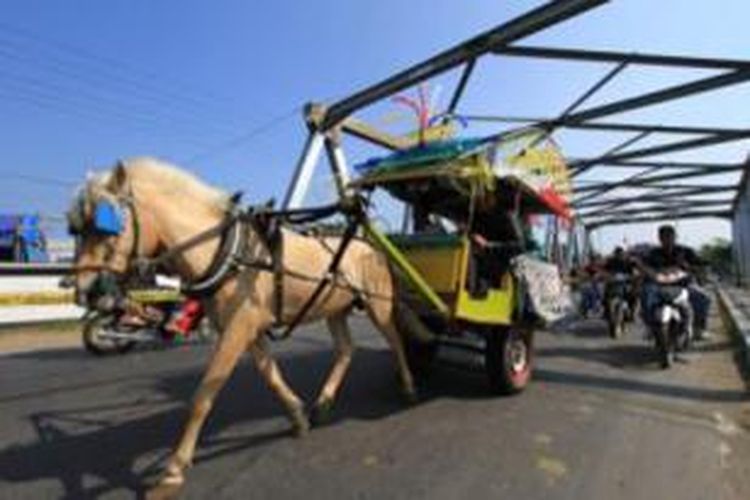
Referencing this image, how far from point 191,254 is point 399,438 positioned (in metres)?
2.25

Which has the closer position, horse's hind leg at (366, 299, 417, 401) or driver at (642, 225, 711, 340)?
horse's hind leg at (366, 299, 417, 401)

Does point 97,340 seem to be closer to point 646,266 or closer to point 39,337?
point 39,337

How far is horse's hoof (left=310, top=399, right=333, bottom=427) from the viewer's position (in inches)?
254

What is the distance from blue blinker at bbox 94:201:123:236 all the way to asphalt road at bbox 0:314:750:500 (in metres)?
1.61

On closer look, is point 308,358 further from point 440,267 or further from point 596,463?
point 596,463

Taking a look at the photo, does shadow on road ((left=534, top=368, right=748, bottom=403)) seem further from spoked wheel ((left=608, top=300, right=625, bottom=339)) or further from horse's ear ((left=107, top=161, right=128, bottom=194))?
horse's ear ((left=107, top=161, right=128, bottom=194))

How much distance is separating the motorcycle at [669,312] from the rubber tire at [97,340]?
26.8 ft

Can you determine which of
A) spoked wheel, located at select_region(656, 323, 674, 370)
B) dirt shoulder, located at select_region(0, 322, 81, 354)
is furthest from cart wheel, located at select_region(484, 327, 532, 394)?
dirt shoulder, located at select_region(0, 322, 81, 354)

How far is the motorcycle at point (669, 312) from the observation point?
33.0ft

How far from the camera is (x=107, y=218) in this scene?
15.2 ft

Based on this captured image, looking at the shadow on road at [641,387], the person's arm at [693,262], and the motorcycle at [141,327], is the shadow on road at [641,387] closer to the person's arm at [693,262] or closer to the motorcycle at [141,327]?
the person's arm at [693,262]

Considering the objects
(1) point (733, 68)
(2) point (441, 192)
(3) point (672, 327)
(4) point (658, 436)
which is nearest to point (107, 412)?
(2) point (441, 192)

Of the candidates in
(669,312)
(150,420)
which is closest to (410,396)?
(150,420)

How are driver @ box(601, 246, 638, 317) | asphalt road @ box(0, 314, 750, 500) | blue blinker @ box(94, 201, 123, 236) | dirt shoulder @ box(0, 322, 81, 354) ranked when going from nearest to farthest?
blue blinker @ box(94, 201, 123, 236), asphalt road @ box(0, 314, 750, 500), dirt shoulder @ box(0, 322, 81, 354), driver @ box(601, 246, 638, 317)
